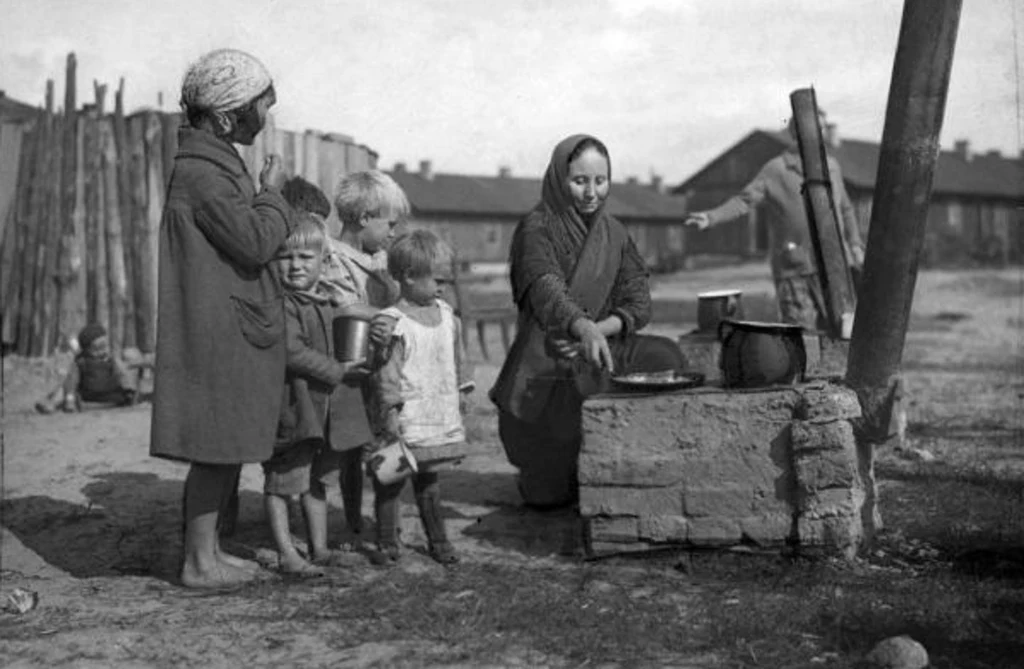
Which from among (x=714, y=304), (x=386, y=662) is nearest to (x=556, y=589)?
(x=386, y=662)

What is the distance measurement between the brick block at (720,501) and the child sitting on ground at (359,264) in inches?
48.8

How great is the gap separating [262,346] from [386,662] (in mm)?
1296

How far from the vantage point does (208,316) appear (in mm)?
3906

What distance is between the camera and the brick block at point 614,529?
168 inches

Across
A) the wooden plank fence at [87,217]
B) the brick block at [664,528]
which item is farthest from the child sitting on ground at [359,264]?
the wooden plank fence at [87,217]

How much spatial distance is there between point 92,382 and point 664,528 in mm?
5921

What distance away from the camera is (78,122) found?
35.0 feet

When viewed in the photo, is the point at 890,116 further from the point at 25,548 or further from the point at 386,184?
the point at 25,548

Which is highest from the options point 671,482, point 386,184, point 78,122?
point 78,122

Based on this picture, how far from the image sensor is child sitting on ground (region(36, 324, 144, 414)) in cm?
873

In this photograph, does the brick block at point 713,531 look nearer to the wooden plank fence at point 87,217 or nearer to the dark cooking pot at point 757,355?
the dark cooking pot at point 757,355

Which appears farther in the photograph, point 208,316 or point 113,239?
point 113,239

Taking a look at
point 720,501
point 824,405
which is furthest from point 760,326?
point 720,501

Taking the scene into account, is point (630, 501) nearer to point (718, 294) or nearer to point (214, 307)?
point (214, 307)
